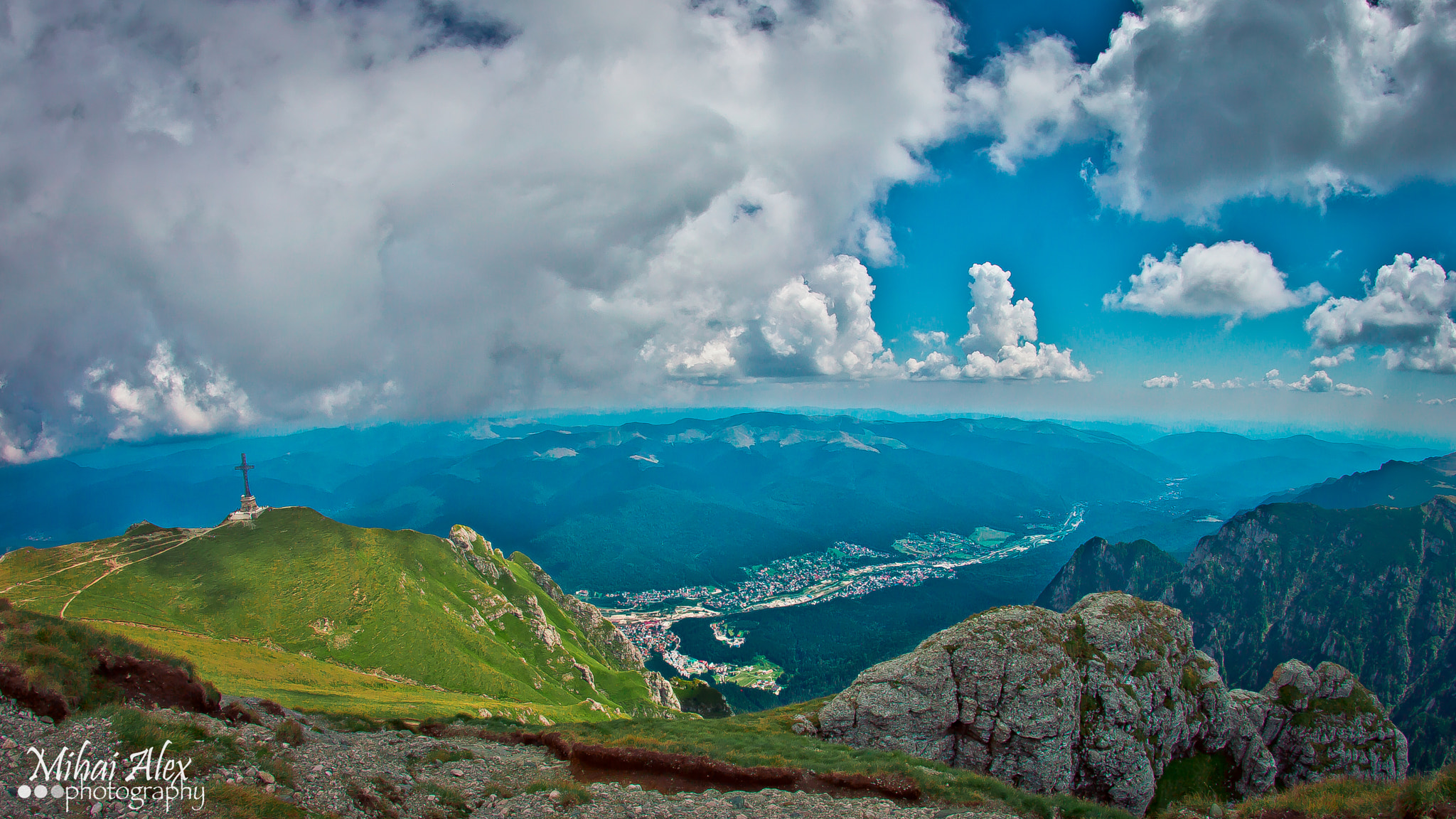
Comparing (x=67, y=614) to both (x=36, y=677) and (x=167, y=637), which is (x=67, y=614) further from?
(x=36, y=677)

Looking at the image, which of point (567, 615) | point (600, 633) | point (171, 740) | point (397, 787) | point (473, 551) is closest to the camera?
point (171, 740)

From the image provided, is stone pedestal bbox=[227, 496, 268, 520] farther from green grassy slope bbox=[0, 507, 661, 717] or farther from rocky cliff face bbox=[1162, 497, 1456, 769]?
rocky cliff face bbox=[1162, 497, 1456, 769]

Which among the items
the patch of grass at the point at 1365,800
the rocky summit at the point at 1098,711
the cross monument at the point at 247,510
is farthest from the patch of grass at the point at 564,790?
the cross monument at the point at 247,510

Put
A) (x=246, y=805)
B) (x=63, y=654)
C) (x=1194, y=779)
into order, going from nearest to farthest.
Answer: (x=246, y=805) < (x=63, y=654) < (x=1194, y=779)

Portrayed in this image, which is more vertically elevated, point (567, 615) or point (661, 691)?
point (567, 615)

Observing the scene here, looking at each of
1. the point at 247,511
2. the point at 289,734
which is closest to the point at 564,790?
the point at 289,734

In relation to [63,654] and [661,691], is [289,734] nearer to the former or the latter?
[63,654]

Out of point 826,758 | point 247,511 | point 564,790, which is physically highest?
point 564,790

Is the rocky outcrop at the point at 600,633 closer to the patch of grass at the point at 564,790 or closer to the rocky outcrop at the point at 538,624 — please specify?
the rocky outcrop at the point at 538,624
